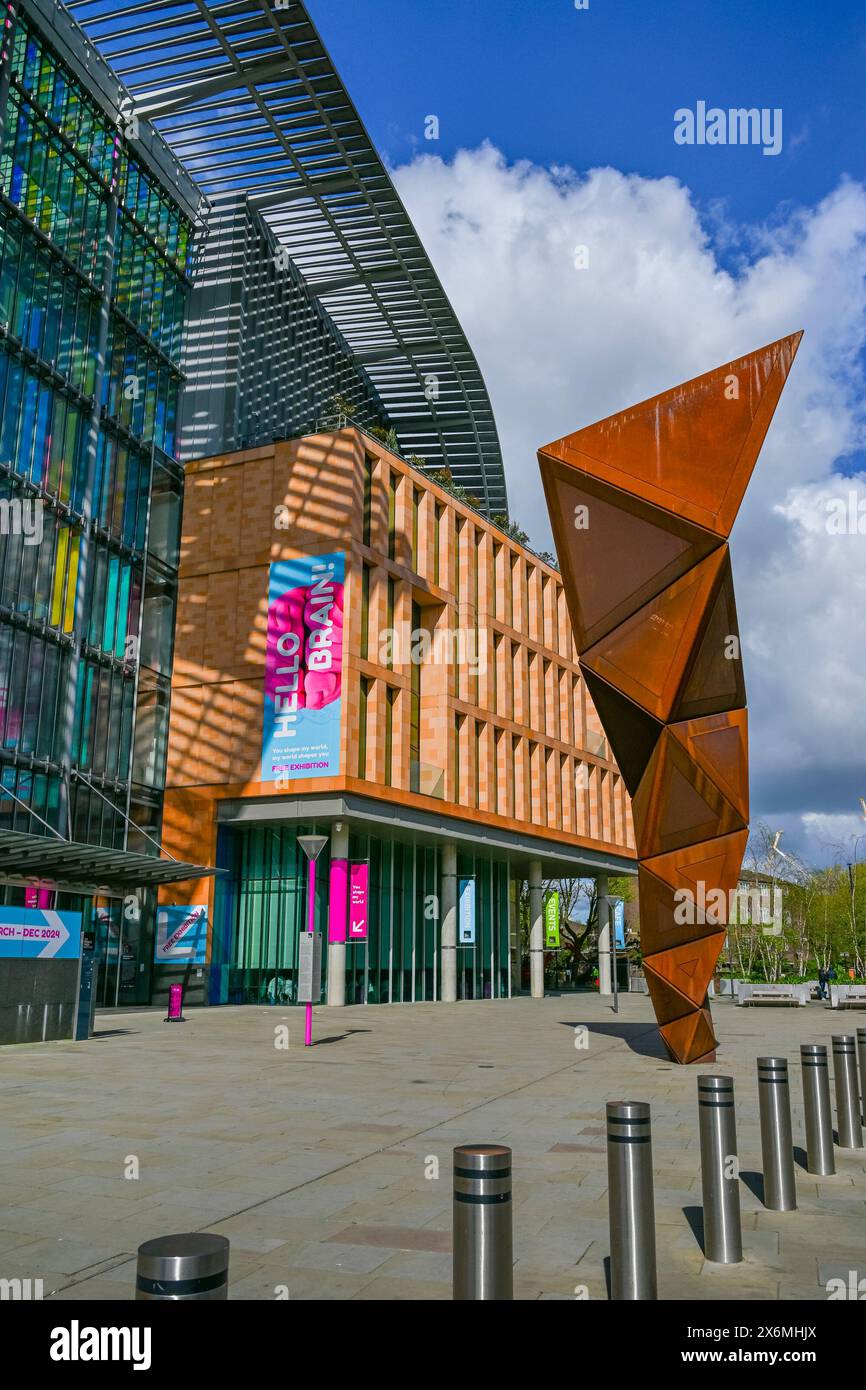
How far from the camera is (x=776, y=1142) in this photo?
743cm

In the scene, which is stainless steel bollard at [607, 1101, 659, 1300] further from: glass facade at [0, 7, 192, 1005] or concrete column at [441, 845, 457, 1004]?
concrete column at [441, 845, 457, 1004]

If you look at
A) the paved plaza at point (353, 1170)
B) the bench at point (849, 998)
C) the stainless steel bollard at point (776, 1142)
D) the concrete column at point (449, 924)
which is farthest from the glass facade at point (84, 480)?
the stainless steel bollard at point (776, 1142)

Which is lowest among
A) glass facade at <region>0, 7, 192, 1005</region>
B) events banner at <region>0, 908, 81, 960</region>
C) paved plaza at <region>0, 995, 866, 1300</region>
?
paved plaza at <region>0, 995, 866, 1300</region>

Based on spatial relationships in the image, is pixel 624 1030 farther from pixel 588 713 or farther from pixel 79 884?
pixel 588 713

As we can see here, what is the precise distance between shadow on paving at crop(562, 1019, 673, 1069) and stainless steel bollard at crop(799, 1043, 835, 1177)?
7.98m

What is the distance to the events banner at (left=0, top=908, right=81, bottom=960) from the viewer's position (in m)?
17.2

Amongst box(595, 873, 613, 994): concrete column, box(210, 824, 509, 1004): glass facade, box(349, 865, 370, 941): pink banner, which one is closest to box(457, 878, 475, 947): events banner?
box(210, 824, 509, 1004): glass facade

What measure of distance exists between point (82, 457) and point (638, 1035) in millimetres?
23821

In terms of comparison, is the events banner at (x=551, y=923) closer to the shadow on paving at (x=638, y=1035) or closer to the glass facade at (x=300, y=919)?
the glass facade at (x=300, y=919)

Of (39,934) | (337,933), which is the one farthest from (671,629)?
(337,933)

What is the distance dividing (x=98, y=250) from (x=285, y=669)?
1493 centimetres

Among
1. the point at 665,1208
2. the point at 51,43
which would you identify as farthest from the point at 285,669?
the point at 665,1208

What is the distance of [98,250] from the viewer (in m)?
35.4

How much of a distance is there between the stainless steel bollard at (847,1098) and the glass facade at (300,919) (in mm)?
23911
